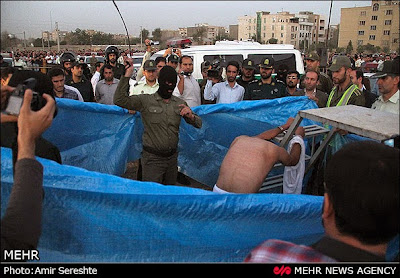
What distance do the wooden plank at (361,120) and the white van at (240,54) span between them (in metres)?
4.64

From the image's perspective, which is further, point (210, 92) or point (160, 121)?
point (210, 92)

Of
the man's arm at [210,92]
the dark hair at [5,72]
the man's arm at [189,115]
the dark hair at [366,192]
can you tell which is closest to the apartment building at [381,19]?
the dark hair at [366,192]

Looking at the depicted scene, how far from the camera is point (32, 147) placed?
1166mm

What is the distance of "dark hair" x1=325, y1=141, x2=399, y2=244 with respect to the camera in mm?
966

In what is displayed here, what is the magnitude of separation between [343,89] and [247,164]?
2015 mm

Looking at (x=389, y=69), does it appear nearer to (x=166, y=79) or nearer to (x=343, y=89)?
(x=343, y=89)

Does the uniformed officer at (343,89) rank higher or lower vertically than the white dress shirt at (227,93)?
higher

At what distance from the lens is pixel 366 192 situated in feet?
3.16

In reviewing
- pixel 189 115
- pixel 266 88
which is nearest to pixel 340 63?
pixel 266 88

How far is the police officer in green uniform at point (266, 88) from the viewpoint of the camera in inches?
190

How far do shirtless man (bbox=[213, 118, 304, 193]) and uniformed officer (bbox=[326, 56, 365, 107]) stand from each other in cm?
138

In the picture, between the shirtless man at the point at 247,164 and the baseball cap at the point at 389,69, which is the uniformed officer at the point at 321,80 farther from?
the shirtless man at the point at 247,164
